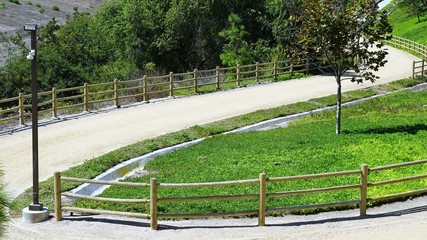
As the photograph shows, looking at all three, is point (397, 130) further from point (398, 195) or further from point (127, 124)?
point (127, 124)

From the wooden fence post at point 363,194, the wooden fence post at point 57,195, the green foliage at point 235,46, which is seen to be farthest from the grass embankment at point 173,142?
the green foliage at point 235,46

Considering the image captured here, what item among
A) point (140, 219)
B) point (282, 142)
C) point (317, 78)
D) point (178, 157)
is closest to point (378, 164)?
point (282, 142)

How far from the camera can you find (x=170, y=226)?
51.6ft

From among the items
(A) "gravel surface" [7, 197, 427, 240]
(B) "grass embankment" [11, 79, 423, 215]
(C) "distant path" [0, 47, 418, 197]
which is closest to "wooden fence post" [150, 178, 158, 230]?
(A) "gravel surface" [7, 197, 427, 240]

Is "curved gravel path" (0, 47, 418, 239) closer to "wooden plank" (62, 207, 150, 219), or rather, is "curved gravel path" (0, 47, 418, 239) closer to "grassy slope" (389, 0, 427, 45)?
"wooden plank" (62, 207, 150, 219)

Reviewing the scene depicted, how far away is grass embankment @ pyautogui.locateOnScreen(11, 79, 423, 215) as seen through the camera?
60.5 ft

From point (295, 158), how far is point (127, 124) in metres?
8.39

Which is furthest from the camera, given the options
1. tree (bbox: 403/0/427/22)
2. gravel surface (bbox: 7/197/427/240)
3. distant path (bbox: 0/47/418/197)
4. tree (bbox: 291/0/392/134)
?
tree (bbox: 403/0/427/22)

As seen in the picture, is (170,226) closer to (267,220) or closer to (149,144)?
(267,220)

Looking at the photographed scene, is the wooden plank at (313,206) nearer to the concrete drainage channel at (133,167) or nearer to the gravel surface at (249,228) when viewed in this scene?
the gravel surface at (249,228)

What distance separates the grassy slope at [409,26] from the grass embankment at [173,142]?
44.1 metres

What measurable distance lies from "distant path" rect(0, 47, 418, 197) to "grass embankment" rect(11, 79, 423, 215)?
2.23 ft

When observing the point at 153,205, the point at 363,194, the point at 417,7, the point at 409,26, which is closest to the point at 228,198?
the point at 153,205

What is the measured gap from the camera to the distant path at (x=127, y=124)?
21.9m
